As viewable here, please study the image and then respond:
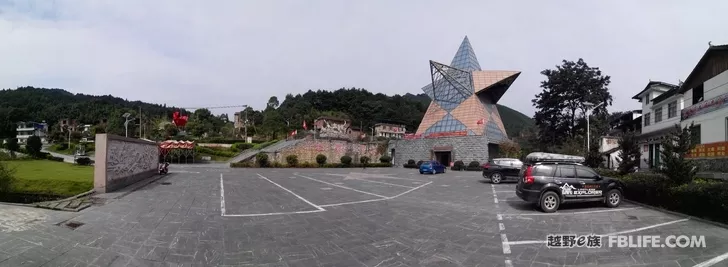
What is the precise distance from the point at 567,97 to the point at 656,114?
14.2 meters

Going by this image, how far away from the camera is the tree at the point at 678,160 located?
10.2 meters

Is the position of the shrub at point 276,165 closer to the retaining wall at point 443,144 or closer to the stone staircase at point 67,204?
the retaining wall at point 443,144

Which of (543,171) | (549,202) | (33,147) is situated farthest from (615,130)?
(33,147)

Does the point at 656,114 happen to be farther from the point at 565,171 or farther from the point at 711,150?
the point at 565,171

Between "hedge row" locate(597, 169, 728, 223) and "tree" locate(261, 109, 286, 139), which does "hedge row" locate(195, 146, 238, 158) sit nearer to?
"tree" locate(261, 109, 286, 139)

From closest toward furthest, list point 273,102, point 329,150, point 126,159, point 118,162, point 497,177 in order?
1. point 118,162
2. point 126,159
3. point 497,177
4. point 329,150
5. point 273,102

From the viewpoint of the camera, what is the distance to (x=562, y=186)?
10.4m

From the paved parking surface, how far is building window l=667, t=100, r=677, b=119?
73.3 feet

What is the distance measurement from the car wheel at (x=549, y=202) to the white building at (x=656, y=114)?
73.6ft

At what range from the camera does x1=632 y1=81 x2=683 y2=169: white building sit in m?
27.1

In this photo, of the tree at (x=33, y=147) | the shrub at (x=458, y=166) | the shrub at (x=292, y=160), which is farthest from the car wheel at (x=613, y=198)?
the tree at (x=33, y=147)

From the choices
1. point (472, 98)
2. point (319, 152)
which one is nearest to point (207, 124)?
point (319, 152)

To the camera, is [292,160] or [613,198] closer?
[613,198]

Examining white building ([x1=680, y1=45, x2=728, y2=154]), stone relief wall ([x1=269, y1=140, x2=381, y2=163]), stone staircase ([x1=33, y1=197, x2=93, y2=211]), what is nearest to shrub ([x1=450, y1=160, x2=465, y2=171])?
stone relief wall ([x1=269, y1=140, x2=381, y2=163])
